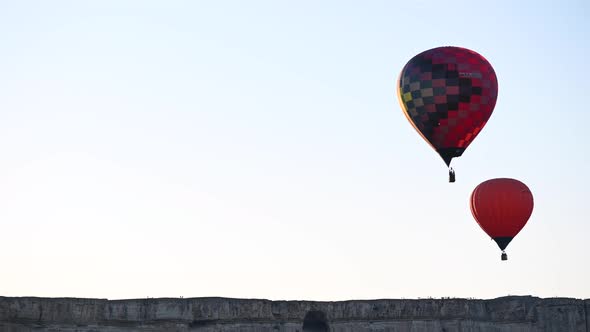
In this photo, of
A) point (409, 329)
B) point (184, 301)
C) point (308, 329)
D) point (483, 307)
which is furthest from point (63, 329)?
point (483, 307)

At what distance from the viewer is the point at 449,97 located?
4531cm

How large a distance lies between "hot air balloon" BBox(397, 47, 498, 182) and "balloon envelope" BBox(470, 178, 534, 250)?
384 centimetres

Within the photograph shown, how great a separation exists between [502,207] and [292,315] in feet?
29.9

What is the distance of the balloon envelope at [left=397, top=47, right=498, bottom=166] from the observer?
149ft

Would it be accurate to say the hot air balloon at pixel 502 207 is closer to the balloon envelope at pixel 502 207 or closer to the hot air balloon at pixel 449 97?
the balloon envelope at pixel 502 207

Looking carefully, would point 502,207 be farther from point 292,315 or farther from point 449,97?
point 292,315

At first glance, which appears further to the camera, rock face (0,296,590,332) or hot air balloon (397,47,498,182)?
rock face (0,296,590,332)

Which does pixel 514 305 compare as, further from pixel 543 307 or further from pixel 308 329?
pixel 308 329

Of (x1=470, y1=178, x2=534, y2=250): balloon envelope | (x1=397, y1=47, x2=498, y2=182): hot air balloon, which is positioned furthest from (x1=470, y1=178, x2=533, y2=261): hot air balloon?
(x1=397, y1=47, x2=498, y2=182): hot air balloon

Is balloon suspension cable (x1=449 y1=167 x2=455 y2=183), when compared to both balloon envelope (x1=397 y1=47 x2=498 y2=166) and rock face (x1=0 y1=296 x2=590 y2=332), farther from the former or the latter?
rock face (x1=0 y1=296 x2=590 y2=332)

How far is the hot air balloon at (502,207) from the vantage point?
1907 inches

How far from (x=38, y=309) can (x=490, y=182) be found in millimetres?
17233

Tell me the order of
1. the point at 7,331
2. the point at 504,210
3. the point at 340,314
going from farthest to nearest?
1. the point at 340,314
2. the point at 504,210
3. the point at 7,331

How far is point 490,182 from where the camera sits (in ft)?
164
